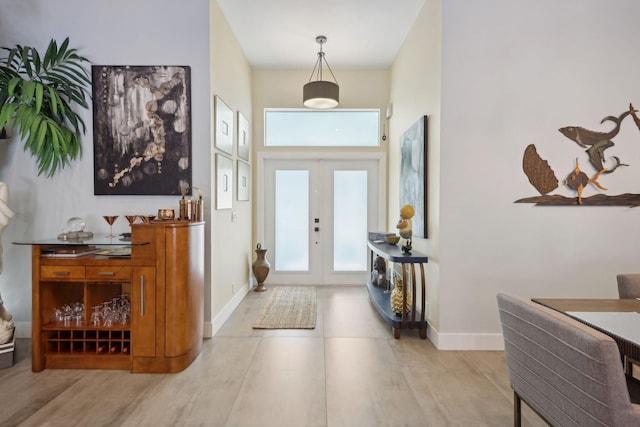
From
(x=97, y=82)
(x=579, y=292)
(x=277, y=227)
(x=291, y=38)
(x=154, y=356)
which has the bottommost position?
(x=154, y=356)

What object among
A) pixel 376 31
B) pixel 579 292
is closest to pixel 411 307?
pixel 579 292

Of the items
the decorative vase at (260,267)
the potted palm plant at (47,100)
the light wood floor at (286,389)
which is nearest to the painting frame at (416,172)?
the light wood floor at (286,389)

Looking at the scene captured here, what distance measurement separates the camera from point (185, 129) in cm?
328

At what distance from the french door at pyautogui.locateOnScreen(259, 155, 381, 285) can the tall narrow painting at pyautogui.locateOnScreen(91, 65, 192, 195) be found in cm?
224

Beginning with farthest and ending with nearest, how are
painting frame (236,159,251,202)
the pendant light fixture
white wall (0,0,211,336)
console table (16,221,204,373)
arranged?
1. painting frame (236,159,251,202)
2. the pendant light fixture
3. white wall (0,0,211,336)
4. console table (16,221,204,373)

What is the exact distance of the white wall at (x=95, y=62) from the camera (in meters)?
3.24

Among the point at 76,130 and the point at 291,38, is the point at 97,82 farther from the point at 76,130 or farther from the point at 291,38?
the point at 291,38

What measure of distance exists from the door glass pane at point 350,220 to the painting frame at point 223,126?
6.54 ft

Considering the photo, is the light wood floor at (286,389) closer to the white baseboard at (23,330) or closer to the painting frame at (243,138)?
the white baseboard at (23,330)

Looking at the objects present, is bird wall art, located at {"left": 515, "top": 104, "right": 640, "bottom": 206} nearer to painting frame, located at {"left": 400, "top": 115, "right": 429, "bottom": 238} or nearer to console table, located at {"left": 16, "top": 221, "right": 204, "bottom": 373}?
painting frame, located at {"left": 400, "top": 115, "right": 429, "bottom": 238}

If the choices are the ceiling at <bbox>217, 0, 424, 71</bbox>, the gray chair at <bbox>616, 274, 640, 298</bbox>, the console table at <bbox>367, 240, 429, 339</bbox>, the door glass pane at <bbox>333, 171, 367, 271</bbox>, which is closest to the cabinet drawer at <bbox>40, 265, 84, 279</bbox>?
the console table at <bbox>367, 240, 429, 339</bbox>

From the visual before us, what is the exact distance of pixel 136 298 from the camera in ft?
8.60

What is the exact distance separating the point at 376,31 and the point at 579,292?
3.46 meters

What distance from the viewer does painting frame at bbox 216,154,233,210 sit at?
3507 millimetres
